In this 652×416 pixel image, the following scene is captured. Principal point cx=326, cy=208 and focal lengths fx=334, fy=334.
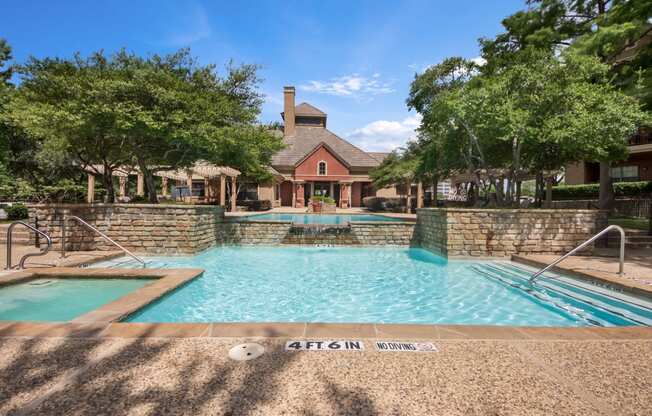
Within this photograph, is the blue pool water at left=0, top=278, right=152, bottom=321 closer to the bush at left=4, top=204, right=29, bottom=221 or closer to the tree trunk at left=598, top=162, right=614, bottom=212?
the bush at left=4, top=204, right=29, bottom=221

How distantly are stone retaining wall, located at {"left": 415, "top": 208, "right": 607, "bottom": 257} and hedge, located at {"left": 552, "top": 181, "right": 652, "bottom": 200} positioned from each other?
1431cm

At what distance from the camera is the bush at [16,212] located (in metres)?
14.8

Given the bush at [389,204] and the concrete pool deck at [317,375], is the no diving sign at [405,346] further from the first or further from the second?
the bush at [389,204]

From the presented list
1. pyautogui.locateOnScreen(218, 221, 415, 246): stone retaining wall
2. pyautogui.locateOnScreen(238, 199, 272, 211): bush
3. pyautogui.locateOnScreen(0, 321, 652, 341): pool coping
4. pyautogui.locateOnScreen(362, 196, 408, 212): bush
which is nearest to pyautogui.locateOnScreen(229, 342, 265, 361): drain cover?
pyautogui.locateOnScreen(0, 321, 652, 341): pool coping

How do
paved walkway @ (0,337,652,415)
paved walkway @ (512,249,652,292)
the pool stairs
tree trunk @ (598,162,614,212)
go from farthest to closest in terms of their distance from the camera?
1. tree trunk @ (598,162,614,212)
2. paved walkway @ (512,249,652,292)
3. the pool stairs
4. paved walkway @ (0,337,652,415)

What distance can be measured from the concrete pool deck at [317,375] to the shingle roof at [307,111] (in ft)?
127

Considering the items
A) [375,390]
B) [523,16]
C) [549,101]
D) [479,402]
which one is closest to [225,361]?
[375,390]

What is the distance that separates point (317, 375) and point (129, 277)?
5.43m

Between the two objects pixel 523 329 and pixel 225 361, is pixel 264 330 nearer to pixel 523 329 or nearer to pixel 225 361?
pixel 225 361

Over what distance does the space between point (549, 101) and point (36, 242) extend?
15754 mm

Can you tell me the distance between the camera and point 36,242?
1009cm

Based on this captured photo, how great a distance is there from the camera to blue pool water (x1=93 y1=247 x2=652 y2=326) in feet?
18.1

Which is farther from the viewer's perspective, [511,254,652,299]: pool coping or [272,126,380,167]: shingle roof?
[272,126,380,167]: shingle roof

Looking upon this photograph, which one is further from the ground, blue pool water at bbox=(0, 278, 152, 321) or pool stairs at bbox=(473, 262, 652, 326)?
blue pool water at bbox=(0, 278, 152, 321)
